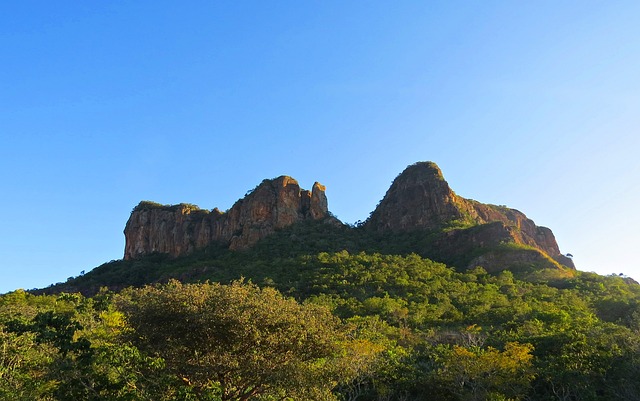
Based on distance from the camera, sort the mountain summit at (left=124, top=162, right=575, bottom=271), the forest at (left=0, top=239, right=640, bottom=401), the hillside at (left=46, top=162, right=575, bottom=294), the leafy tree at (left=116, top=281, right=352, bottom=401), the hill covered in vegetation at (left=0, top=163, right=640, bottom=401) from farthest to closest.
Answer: the mountain summit at (left=124, top=162, right=575, bottom=271), the hillside at (left=46, top=162, right=575, bottom=294), the hill covered in vegetation at (left=0, top=163, right=640, bottom=401), the forest at (left=0, top=239, right=640, bottom=401), the leafy tree at (left=116, top=281, right=352, bottom=401)

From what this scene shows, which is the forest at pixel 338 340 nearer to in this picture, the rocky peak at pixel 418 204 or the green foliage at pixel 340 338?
the green foliage at pixel 340 338

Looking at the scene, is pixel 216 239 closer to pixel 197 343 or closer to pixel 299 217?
pixel 299 217

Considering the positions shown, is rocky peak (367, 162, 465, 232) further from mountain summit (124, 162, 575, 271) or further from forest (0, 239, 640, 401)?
forest (0, 239, 640, 401)

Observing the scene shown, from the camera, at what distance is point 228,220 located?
8675 cm

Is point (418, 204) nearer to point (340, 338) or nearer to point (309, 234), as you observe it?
point (309, 234)

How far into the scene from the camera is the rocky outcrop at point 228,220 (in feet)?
270

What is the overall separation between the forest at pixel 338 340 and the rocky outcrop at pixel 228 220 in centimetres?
2429

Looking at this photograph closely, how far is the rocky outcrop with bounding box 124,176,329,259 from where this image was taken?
82.4 metres

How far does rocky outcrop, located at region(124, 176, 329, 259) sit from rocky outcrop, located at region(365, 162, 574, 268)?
509 inches

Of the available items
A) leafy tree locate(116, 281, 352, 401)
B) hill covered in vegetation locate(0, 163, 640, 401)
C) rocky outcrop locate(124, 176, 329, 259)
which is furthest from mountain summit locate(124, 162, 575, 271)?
leafy tree locate(116, 281, 352, 401)

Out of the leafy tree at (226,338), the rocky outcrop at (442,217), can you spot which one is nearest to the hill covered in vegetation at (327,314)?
the leafy tree at (226,338)

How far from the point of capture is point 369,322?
38000mm

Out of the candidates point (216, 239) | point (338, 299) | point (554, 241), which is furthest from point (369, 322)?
point (554, 241)

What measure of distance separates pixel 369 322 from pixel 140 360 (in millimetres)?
25791
